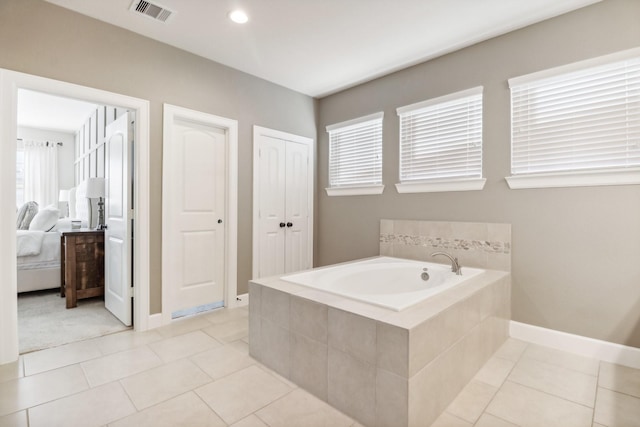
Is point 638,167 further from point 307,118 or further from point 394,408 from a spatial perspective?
point 307,118

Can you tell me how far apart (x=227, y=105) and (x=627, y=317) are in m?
3.78

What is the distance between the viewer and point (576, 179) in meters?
2.26

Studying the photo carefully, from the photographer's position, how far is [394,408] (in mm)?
1389

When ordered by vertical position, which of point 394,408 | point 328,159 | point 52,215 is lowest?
point 394,408

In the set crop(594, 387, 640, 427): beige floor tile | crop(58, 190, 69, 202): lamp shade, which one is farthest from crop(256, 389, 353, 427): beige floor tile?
crop(58, 190, 69, 202): lamp shade

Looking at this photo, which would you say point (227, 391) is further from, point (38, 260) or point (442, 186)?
point (38, 260)

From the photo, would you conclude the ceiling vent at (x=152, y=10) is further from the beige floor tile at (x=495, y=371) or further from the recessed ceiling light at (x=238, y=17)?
the beige floor tile at (x=495, y=371)

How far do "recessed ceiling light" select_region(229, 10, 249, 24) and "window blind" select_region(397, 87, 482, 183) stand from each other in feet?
5.70

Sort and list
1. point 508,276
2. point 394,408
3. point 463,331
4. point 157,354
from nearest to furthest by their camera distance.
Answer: point 394,408 < point 463,331 < point 157,354 < point 508,276

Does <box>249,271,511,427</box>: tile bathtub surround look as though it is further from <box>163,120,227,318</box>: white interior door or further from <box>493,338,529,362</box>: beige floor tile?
<box>163,120,227,318</box>: white interior door

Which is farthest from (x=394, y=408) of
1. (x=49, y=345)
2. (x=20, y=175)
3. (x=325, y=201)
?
(x=20, y=175)

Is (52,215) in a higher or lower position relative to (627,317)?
higher

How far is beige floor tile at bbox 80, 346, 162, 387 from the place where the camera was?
6.34ft

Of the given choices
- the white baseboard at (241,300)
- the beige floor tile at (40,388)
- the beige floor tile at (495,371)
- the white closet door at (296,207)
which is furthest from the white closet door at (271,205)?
the beige floor tile at (495,371)
